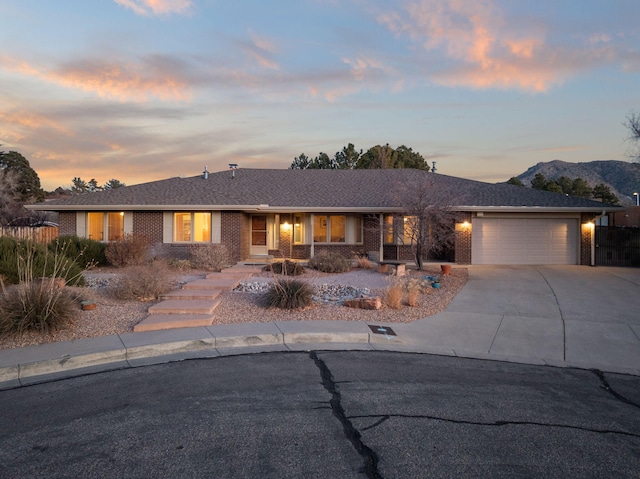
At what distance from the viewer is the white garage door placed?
70.8 ft

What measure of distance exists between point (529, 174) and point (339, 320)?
106191mm

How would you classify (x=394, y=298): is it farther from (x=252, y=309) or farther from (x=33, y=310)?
(x=33, y=310)

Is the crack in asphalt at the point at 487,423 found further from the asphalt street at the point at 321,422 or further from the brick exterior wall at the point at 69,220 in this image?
the brick exterior wall at the point at 69,220

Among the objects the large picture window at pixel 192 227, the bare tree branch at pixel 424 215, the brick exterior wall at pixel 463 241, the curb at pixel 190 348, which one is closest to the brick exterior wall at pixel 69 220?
the large picture window at pixel 192 227

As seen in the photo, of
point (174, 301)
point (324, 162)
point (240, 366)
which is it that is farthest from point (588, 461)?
point (324, 162)

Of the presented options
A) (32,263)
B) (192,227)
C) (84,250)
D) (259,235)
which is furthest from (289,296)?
(259,235)

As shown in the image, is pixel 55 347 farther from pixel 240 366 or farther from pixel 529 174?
pixel 529 174

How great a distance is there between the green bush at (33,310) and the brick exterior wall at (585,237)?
2087 centimetres

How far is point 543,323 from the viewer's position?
10375mm

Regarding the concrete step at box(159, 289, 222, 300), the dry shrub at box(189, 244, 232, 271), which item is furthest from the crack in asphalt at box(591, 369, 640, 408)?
the dry shrub at box(189, 244, 232, 271)

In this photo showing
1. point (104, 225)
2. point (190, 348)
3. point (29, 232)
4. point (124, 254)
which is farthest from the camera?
point (29, 232)

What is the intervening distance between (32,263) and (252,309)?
570 centimetres

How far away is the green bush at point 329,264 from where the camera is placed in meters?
17.5

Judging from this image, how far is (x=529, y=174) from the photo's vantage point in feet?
342
